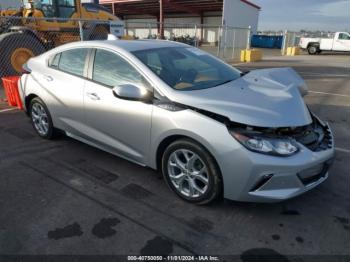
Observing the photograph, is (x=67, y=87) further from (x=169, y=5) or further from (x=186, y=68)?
(x=169, y=5)

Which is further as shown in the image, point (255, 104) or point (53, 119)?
point (53, 119)

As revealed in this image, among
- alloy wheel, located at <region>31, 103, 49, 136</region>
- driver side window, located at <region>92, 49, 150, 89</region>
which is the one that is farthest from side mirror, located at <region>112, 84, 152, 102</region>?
alloy wheel, located at <region>31, 103, 49, 136</region>

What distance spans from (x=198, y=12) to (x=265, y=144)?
44.5 metres

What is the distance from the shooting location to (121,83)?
A: 11.3ft

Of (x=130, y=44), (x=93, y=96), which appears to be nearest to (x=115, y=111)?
(x=93, y=96)

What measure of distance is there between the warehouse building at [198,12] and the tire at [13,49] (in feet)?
82.4

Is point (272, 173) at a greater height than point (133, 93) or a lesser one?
lesser

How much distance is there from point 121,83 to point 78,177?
126 centimetres

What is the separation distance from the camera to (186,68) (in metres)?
3.69

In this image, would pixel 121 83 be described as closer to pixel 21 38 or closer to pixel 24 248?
pixel 24 248

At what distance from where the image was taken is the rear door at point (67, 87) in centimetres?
390

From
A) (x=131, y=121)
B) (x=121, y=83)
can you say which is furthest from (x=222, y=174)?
(x=121, y=83)

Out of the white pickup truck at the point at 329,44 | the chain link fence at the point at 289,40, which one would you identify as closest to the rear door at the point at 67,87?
the chain link fence at the point at 289,40

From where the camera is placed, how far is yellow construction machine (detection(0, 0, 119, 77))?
9.05 metres
